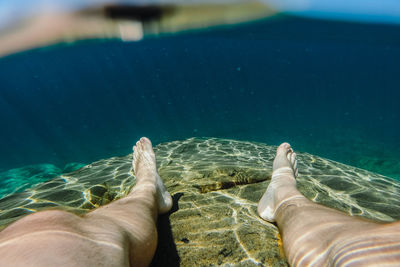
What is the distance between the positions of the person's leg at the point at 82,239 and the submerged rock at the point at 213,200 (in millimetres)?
545

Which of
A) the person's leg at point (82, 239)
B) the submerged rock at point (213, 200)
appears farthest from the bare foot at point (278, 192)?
the person's leg at point (82, 239)

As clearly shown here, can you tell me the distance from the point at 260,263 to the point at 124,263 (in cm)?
149

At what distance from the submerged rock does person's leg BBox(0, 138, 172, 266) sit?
55 cm

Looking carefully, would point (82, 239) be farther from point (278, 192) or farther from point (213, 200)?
point (278, 192)

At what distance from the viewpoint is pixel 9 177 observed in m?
13.1

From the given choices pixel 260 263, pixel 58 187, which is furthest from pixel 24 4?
pixel 260 263

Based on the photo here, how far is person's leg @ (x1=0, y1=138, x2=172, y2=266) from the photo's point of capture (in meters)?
1.44

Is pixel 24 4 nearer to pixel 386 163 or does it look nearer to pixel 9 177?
pixel 9 177

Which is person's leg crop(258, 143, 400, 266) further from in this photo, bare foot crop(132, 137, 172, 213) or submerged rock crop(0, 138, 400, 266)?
bare foot crop(132, 137, 172, 213)

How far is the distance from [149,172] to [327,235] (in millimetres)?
2925

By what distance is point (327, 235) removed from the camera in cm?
202

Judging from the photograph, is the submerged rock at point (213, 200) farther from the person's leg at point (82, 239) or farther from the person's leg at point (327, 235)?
the person's leg at point (82, 239)

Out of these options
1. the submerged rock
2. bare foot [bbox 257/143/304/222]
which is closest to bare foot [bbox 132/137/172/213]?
the submerged rock

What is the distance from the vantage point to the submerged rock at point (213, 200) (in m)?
2.55
